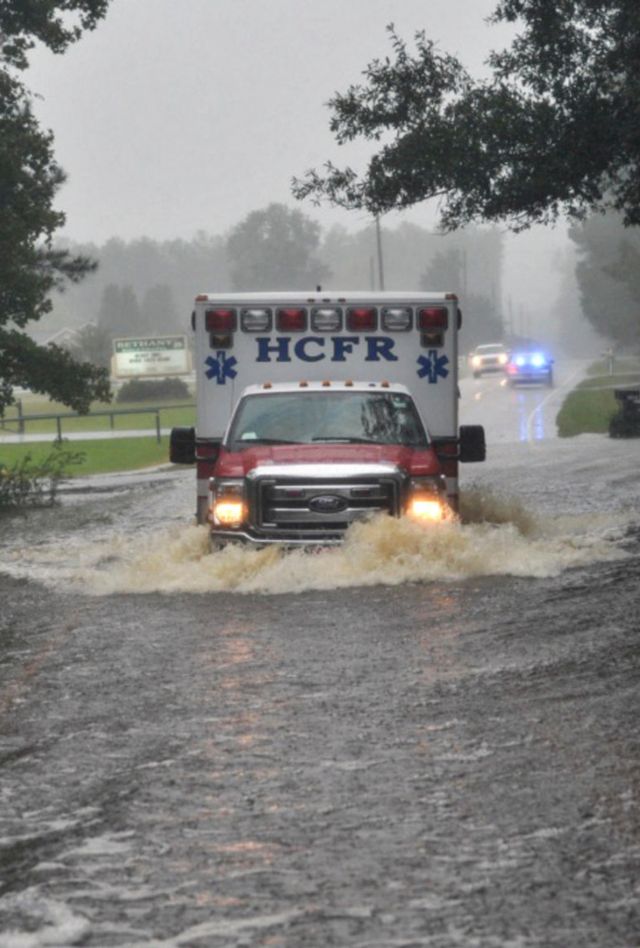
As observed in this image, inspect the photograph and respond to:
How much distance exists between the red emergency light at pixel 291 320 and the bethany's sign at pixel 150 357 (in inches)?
3377

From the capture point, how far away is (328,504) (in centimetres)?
1516

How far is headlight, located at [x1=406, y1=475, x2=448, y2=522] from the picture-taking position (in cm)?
1536

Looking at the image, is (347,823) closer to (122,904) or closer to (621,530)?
(122,904)

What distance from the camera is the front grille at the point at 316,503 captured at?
15.1 meters

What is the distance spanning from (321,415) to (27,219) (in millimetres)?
12635

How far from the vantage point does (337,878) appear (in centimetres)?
601

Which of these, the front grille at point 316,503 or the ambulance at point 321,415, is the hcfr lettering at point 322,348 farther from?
the front grille at point 316,503

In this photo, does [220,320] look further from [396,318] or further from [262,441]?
[262,441]

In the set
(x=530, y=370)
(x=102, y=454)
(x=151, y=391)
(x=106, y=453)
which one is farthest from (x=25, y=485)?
(x=151, y=391)

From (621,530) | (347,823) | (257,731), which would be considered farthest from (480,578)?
(347,823)

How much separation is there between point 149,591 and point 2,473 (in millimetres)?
14388

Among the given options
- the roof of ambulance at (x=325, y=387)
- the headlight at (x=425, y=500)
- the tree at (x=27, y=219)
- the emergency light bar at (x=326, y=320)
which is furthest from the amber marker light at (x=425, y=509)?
the tree at (x=27, y=219)

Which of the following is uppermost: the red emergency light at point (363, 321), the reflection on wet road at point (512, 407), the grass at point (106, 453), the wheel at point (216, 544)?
the red emergency light at point (363, 321)

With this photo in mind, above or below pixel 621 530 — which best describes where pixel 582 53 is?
above
